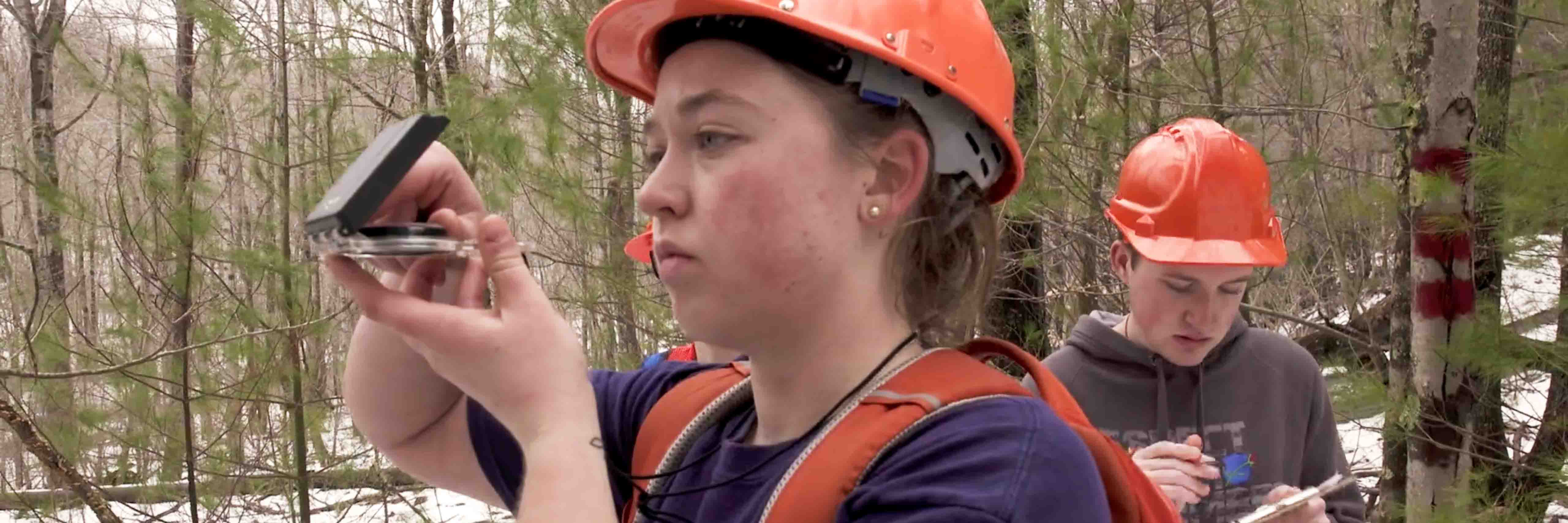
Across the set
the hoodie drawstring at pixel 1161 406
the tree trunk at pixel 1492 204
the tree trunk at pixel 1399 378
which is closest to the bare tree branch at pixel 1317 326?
the tree trunk at pixel 1399 378

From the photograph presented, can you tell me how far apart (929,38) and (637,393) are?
56 centimetres

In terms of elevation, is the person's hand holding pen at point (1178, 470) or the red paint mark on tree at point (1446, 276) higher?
the red paint mark on tree at point (1446, 276)

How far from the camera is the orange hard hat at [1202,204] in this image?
232 centimetres

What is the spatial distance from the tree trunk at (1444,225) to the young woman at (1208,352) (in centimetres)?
130

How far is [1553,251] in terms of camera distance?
3.97 meters

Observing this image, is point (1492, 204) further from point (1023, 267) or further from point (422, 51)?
point (422, 51)

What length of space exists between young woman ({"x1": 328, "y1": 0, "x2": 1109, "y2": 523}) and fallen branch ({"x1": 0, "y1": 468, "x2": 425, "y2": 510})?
410cm

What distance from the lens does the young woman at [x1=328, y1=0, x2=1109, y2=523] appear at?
925 mm

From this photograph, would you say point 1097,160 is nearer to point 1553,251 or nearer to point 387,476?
point 1553,251

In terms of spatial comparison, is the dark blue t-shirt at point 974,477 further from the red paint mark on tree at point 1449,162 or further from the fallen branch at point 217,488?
the fallen branch at point 217,488

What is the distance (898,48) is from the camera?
1.04 meters

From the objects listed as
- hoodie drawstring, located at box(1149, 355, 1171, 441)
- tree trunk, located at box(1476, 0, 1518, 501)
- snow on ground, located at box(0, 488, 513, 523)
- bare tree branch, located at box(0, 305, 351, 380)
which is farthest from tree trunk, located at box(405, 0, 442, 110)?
tree trunk, located at box(1476, 0, 1518, 501)

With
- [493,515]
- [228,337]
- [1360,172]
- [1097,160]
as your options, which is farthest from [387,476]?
[1360,172]

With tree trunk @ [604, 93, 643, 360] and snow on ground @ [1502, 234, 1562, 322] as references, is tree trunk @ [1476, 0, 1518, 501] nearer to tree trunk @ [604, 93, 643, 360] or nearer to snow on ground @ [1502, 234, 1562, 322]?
snow on ground @ [1502, 234, 1562, 322]
